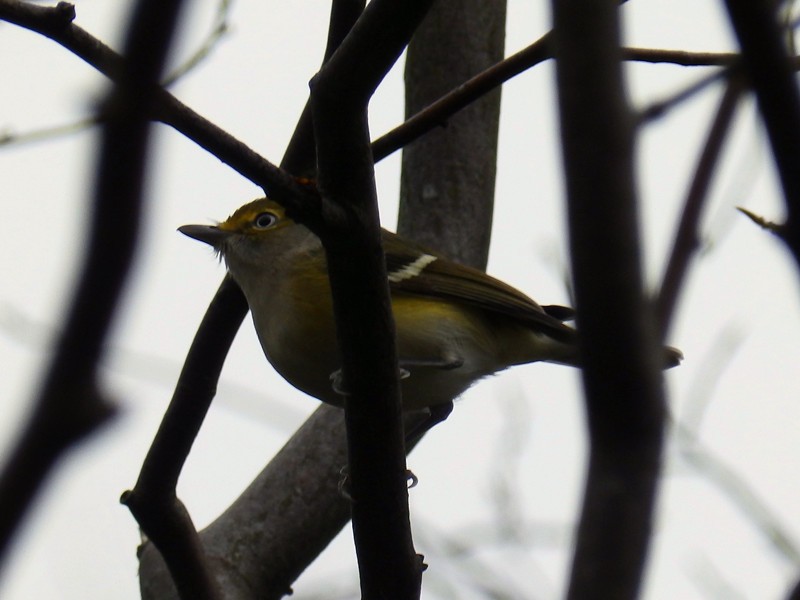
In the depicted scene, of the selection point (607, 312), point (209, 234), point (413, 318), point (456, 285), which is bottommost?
point (607, 312)

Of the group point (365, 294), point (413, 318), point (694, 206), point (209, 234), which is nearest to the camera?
point (694, 206)

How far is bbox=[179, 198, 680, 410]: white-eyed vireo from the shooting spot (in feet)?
15.1

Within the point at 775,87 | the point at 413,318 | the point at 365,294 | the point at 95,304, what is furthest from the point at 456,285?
the point at 95,304

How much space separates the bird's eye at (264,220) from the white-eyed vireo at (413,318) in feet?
0.18

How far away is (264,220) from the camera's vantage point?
5.70m

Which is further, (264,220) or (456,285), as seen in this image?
(264,220)

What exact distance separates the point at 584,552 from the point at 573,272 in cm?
27

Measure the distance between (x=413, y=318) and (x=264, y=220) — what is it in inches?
49.1

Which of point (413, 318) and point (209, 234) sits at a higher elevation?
point (209, 234)

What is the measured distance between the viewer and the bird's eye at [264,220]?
5641 millimetres

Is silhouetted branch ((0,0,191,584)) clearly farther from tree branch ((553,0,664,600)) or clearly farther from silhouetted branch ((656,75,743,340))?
silhouetted branch ((656,75,743,340))

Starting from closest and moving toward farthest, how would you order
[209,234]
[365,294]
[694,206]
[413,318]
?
[694,206], [365,294], [413,318], [209,234]

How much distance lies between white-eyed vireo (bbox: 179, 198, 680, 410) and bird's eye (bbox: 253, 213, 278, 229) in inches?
2.2

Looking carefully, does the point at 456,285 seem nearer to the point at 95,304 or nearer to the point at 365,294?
the point at 365,294
